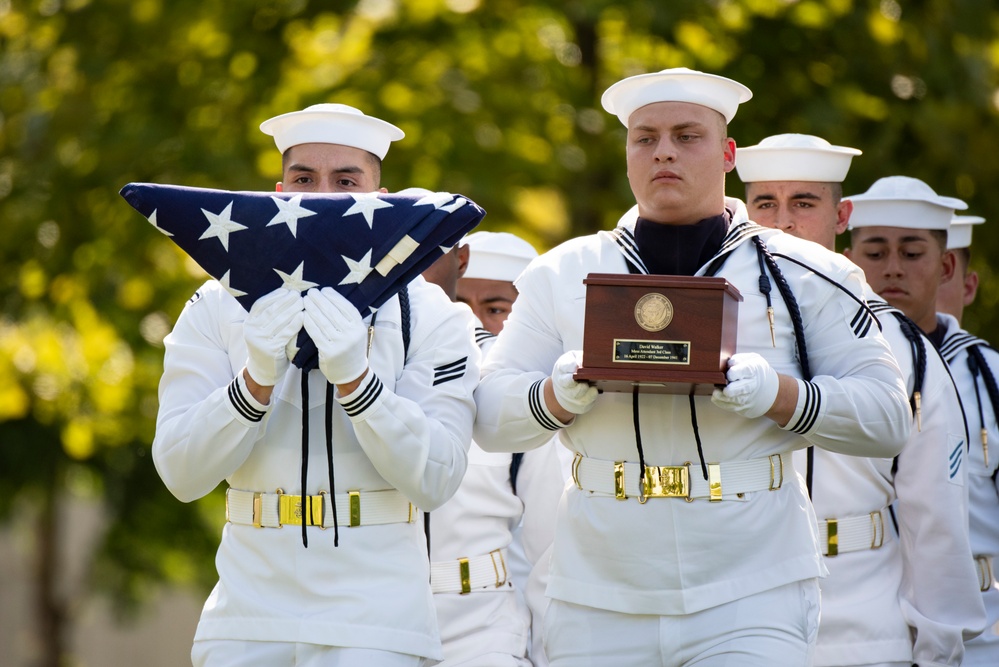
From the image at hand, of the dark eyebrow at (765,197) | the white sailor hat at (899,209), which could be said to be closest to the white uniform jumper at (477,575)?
the dark eyebrow at (765,197)

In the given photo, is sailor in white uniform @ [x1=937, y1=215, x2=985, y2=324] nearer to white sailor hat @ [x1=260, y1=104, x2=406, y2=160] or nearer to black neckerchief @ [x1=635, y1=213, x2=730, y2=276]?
black neckerchief @ [x1=635, y1=213, x2=730, y2=276]

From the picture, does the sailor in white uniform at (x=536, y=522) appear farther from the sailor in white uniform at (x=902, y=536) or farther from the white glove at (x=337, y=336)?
the white glove at (x=337, y=336)

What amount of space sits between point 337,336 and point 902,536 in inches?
106

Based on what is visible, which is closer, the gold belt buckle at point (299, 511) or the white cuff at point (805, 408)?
the gold belt buckle at point (299, 511)

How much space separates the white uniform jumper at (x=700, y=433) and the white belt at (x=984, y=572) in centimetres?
195

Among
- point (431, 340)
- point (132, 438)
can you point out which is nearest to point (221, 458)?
point (431, 340)

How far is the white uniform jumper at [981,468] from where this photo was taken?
252 inches

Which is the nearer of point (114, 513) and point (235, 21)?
point (235, 21)

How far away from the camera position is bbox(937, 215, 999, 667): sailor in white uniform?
639 centimetres

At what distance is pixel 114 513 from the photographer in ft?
41.4

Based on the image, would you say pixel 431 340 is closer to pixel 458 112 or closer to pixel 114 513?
pixel 458 112

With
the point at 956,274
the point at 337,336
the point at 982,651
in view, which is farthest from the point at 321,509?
the point at 956,274

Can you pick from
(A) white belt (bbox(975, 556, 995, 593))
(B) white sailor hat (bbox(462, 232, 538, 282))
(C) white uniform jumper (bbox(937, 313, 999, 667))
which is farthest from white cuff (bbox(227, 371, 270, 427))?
(A) white belt (bbox(975, 556, 995, 593))

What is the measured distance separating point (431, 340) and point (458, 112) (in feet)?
20.9
